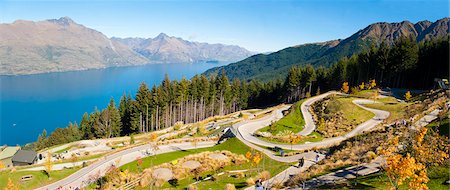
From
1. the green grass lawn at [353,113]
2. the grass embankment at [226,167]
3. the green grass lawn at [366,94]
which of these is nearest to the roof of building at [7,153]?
the grass embankment at [226,167]

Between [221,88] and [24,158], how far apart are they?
5371cm

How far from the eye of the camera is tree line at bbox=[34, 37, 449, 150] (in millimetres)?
75500

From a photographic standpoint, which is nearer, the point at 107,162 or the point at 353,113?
the point at 107,162

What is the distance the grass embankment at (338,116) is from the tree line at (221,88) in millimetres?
26274

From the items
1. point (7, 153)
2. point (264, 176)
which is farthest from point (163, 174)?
point (7, 153)

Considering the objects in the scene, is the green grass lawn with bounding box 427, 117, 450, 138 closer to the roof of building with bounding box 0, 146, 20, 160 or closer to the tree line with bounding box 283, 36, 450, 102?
the tree line with bounding box 283, 36, 450, 102

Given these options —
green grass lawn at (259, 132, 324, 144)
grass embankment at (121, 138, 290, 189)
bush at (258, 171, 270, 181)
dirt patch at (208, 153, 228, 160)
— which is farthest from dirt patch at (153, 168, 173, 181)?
green grass lawn at (259, 132, 324, 144)

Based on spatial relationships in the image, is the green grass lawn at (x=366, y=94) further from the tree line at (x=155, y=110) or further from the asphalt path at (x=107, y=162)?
the tree line at (x=155, y=110)

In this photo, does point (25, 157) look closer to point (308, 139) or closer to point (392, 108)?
point (308, 139)

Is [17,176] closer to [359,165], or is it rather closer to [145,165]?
[145,165]

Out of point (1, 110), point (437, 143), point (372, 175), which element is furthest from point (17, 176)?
point (1, 110)

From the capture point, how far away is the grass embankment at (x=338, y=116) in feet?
162

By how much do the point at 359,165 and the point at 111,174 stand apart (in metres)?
26.8

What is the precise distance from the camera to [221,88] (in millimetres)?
91500
